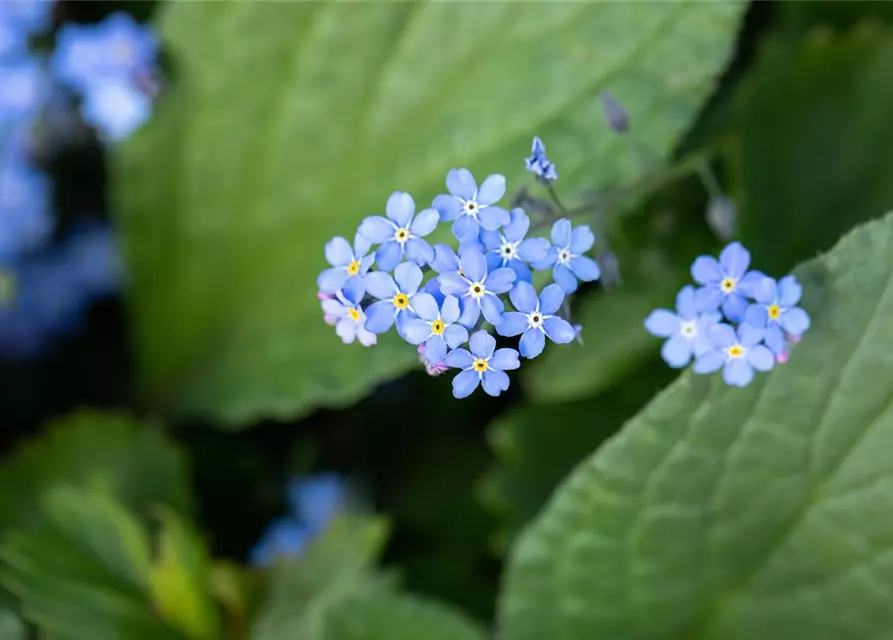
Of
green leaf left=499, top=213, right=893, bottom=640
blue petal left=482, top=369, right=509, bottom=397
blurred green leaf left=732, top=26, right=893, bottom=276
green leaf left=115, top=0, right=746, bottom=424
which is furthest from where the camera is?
blurred green leaf left=732, top=26, right=893, bottom=276

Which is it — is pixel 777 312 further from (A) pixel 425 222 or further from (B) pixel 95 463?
(B) pixel 95 463

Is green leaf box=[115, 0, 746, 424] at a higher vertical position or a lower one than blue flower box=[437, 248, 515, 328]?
higher

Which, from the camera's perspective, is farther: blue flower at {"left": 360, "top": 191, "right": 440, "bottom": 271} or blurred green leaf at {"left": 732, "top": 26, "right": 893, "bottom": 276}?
blurred green leaf at {"left": 732, "top": 26, "right": 893, "bottom": 276}

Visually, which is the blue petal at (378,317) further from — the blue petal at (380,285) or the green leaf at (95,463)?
the green leaf at (95,463)

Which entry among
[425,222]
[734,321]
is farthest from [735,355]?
[425,222]

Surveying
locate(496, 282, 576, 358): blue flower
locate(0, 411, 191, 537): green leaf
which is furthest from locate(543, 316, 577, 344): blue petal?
locate(0, 411, 191, 537): green leaf

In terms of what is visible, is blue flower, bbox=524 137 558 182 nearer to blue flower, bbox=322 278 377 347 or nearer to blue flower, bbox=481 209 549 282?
blue flower, bbox=481 209 549 282
